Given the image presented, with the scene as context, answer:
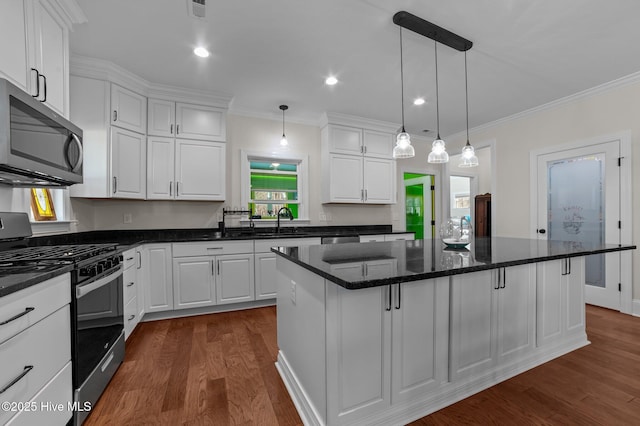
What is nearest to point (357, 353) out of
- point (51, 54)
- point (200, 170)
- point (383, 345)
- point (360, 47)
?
point (383, 345)

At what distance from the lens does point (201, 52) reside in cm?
263

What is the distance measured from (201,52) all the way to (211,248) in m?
2.01

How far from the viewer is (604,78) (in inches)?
126

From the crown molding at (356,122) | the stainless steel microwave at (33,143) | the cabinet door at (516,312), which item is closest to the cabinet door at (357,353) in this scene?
the cabinet door at (516,312)

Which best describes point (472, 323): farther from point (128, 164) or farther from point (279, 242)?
point (128, 164)

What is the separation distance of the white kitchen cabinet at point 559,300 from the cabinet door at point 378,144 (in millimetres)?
2846

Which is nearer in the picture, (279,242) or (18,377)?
(18,377)

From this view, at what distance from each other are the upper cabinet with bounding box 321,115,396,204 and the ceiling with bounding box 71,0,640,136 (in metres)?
0.60

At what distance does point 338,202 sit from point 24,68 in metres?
3.42

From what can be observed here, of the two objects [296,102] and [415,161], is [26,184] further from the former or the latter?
[415,161]

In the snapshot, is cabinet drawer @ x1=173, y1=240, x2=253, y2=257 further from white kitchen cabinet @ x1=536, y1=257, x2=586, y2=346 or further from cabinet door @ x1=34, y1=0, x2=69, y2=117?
white kitchen cabinet @ x1=536, y1=257, x2=586, y2=346

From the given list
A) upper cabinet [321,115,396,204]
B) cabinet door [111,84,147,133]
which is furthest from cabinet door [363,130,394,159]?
cabinet door [111,84,147,133]

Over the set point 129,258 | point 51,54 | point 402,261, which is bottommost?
point 129,258

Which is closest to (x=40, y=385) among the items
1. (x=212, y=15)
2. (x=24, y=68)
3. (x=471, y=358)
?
(x=24, y=68)
